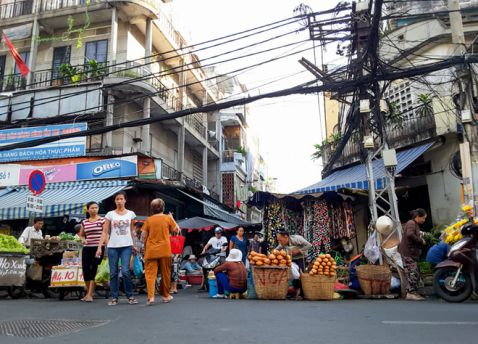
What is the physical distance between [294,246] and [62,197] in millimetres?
9972

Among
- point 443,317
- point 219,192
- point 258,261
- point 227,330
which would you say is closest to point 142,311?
point 227,330

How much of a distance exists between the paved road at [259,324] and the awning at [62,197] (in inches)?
328

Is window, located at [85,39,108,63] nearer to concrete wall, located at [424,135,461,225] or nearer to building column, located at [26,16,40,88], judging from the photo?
building column, located at [26,16,40,88]

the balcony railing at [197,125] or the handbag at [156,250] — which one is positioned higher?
the balcony railing at [197,125]

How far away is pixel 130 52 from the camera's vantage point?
20250 mm

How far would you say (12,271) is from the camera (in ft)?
26.1

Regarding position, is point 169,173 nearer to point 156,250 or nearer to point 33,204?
point 33,204

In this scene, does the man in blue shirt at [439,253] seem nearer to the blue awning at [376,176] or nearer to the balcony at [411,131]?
the blue awning at [376,176]

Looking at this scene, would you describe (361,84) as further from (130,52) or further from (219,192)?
(219,192)

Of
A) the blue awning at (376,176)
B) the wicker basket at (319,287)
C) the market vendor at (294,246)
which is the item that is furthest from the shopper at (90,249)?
the blue awning at (376,176)

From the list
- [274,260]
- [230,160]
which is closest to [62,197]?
[274,260]

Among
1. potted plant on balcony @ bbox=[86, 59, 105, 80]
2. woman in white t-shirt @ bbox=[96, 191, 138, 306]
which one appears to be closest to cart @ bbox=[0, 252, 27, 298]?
woman in white t-shirt @ bbox=[96, 191, 138, 306]

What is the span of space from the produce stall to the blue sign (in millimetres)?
8823

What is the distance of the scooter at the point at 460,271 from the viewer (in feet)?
22.6
